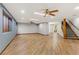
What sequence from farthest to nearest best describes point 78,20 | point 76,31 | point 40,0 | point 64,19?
point 64,19 < point 76,31 < point 78,20 < point 40,0

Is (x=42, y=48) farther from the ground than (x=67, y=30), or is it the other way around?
(x=67, y=30)

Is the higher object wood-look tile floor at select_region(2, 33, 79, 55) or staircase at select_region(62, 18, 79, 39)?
staircase at select_region(62, 18, 79, 39)

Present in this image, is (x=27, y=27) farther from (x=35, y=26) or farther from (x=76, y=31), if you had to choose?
(x=76, y=31)

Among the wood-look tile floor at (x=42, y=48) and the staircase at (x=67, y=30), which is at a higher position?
the staircase at (x=67, y=30)

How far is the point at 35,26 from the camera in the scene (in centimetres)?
1791

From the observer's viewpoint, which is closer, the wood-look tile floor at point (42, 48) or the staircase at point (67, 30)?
the wood-look tile floor at point (42, 48)

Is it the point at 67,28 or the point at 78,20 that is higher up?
the point at 78,20

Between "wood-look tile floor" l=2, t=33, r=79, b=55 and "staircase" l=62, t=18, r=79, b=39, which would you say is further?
"staircase" l=62, t=18, r=79, b=39

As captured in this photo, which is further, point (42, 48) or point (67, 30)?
point (67, 30)
